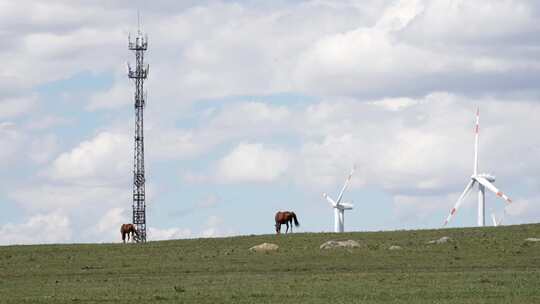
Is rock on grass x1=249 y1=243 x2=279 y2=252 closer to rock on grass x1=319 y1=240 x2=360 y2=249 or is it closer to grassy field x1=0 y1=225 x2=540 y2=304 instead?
grassy field x1=0 y1=225 x2=540 y2=304

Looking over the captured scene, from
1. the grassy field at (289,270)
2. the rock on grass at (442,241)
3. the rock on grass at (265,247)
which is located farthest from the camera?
the rock on grass at (442,241)

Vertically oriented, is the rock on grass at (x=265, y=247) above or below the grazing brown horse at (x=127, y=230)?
below

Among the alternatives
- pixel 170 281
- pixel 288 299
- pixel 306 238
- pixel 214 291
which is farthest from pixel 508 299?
pixel 306 238

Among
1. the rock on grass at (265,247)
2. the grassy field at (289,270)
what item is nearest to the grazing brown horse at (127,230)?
the grassy field at (289,270)

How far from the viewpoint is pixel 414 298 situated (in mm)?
45844

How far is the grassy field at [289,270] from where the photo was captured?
157 ft

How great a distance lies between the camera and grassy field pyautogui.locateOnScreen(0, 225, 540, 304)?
47.9 m

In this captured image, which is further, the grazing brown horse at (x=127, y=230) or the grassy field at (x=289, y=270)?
the grazing brown horse at (x=127, y=230)

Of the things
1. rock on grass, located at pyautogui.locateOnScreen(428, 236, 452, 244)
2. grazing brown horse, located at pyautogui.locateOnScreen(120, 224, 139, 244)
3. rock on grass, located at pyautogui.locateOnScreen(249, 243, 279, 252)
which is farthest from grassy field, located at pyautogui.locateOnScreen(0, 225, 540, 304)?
grazing brown horse, located at pyautogui.locateOnScreen(120, 224, 139, 244)

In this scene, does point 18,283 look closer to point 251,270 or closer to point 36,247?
point 251,270

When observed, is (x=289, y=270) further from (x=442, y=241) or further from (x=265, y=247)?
(x=442, y=241)

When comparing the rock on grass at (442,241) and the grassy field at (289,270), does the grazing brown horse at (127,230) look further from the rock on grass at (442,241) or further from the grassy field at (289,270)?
the rock on grass at (442,241)

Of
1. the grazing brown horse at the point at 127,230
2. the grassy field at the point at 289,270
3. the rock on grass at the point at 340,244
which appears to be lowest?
the grassy field at the point at 289,270

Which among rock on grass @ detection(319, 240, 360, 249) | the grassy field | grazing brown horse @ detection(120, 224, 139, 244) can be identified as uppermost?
grazing brown horse @ detection(120, 224, 139, 244)
